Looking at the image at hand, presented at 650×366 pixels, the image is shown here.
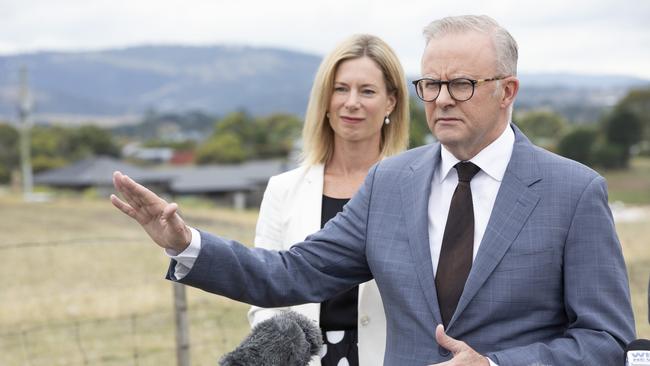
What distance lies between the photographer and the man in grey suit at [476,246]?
2.33m

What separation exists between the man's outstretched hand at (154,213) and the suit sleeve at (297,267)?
0.11m

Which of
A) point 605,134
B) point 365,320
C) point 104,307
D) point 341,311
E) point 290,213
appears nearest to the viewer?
point 365,320

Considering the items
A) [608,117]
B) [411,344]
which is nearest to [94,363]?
[411,344]

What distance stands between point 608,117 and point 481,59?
66.9 metres

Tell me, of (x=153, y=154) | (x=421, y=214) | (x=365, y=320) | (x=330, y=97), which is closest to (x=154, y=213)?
(x=421, y=214)

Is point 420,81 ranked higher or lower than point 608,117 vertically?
higher

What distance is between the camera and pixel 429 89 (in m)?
2.49

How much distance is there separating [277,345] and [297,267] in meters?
0.43

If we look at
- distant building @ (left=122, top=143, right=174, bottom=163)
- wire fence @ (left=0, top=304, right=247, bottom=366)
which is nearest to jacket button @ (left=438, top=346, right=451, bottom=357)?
wire fence @ (left=0, top=304, right=247, bottom=366)

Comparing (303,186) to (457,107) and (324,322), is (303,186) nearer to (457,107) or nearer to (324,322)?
(324,322)

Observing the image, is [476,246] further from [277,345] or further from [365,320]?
[365,320]

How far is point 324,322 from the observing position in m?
3.42

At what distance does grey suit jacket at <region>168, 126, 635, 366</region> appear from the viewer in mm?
2326

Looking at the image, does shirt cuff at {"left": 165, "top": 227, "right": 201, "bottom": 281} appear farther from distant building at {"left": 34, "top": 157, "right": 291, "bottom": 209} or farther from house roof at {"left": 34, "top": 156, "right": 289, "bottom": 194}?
house roof at {"left": 34, "top": 156, "right": 289, "bottom": 194}
